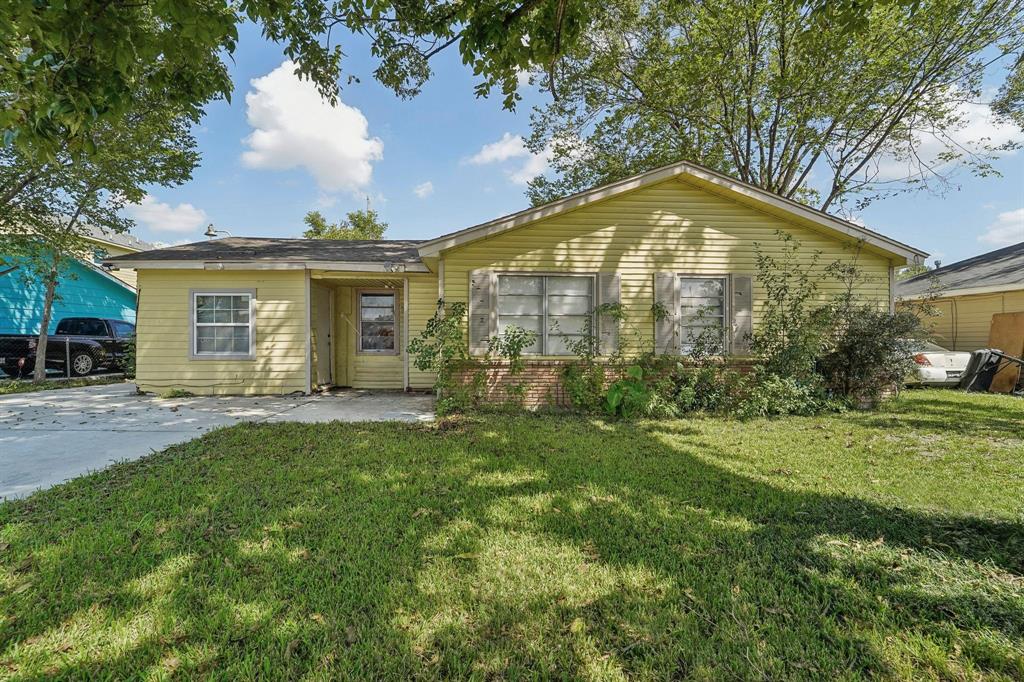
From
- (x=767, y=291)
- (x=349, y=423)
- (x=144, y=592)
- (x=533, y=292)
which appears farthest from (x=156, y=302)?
(x=767, y=291)

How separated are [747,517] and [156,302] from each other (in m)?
10.9

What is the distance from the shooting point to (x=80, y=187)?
1062cm

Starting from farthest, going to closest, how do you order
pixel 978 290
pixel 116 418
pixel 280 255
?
1. pixel 978 290
2. pixel 280 255
3. pixel 116 418

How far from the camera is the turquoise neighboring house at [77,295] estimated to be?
1412cm

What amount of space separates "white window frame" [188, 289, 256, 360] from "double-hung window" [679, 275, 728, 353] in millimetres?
8633

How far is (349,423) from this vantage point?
6168 millimetres

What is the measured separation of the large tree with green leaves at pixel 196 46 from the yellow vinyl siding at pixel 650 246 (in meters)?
2.91

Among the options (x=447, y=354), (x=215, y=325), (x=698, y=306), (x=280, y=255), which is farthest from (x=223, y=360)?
(x=698, y=306)

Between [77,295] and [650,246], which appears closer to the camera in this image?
[650,246]

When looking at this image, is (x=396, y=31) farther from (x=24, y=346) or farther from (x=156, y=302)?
(x=24, y=346)

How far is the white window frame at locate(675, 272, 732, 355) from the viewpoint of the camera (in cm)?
763

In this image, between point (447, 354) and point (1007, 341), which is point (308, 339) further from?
point (1007, 341)

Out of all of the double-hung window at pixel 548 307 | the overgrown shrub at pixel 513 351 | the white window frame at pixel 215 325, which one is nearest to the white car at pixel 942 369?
the double-hung window at pixel 548 307

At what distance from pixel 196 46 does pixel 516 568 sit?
15.6 feet
